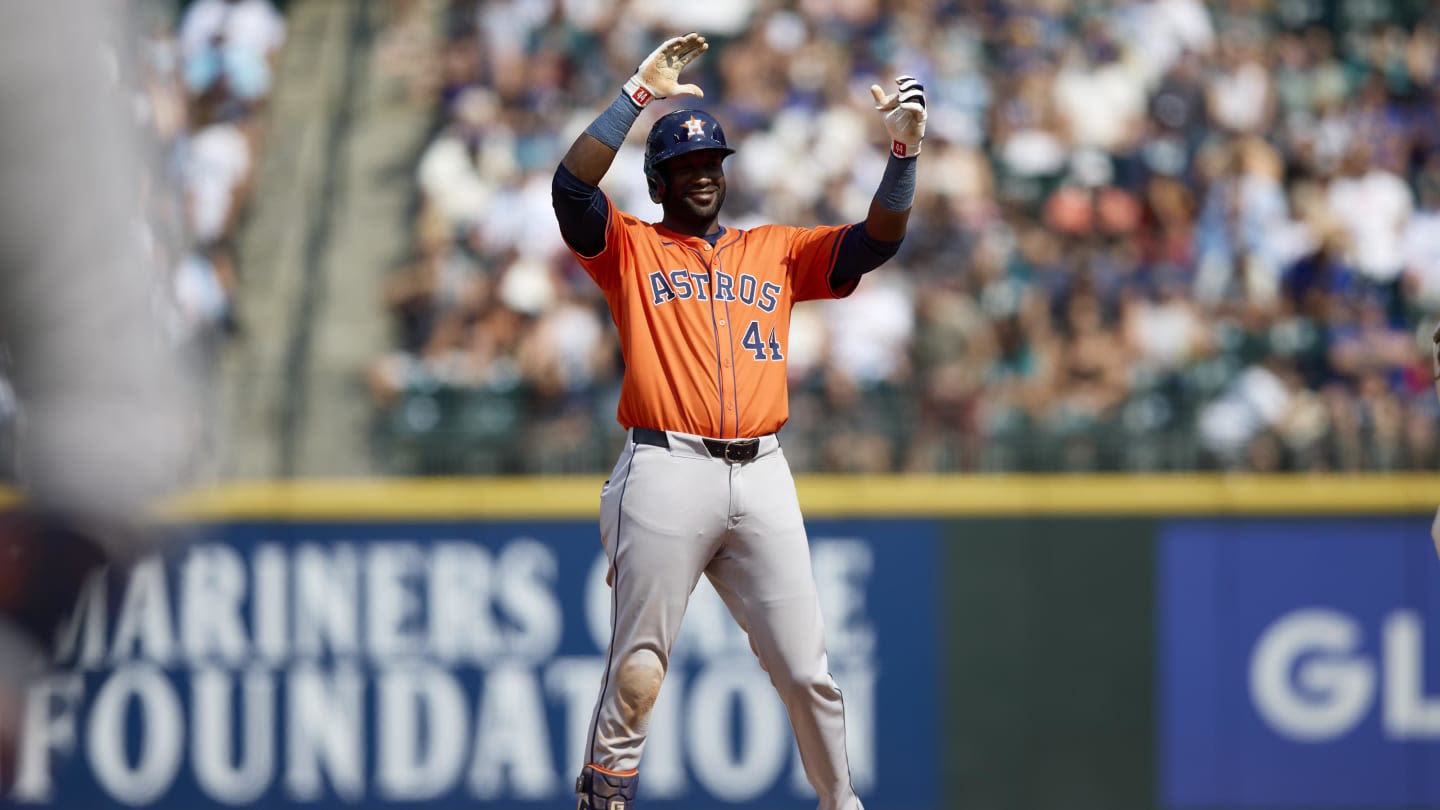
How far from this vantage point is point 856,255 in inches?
209

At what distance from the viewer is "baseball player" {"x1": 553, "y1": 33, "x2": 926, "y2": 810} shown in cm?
503

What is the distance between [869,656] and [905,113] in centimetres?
457

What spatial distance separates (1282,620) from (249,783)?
4.98 metres

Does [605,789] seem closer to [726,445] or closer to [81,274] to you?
[726,445]

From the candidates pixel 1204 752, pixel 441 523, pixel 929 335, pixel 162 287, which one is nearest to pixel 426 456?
pixel 441 523

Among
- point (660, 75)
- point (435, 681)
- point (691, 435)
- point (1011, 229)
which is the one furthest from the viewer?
point (1011, 229)

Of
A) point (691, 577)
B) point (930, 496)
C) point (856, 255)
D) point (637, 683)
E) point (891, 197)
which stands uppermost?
point (891, 197)

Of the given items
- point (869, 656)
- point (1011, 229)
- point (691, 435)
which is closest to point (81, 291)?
point (691, 435)

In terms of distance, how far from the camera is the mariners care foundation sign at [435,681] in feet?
29.2

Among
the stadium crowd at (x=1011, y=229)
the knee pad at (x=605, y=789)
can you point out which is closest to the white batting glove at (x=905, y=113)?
the knee pad at (x=605, y=789)

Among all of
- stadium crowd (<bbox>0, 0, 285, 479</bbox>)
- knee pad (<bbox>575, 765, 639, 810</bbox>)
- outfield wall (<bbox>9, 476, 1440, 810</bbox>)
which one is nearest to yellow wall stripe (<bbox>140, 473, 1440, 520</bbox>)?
outfield wall (<bbox>9, 476, 1440, 810</bbox>)

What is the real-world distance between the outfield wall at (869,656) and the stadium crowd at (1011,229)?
30cm

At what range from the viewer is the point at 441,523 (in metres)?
9.09

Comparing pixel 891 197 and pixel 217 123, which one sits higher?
pixel 217 123
